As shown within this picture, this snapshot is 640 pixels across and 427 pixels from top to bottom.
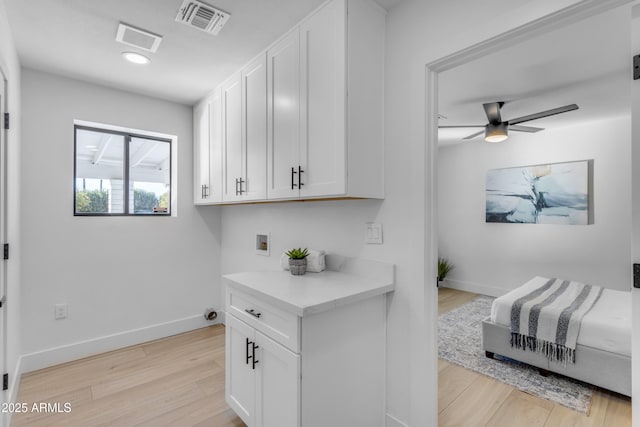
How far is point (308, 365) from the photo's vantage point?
Result: 4.57 ft

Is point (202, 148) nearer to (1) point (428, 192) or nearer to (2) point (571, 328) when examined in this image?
(1) point (428, 192)

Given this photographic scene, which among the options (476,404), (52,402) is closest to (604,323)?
(476,404)

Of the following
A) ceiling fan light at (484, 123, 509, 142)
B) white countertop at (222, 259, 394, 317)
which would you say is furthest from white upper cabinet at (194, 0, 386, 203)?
ceiling fan light at (484, 123, 509, 142)

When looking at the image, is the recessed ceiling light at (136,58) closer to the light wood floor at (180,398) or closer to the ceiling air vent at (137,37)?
the ceiling air vent at (137,37)

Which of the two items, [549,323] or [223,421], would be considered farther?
[549,323]

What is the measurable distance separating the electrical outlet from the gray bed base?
141 inches

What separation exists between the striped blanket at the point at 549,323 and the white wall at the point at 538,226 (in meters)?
1.37

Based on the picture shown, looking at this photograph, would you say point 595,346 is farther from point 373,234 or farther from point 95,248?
point 95,248

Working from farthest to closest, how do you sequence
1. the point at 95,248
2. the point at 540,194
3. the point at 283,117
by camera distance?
the point at 540,194 < the point at 95,248 < the point at 283,117

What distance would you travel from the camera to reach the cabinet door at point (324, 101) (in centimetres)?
157

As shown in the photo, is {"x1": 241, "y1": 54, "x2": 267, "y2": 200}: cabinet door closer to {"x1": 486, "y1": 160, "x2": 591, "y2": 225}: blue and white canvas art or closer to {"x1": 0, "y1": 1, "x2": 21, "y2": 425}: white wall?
{"x1": 0, "y1": 1, "x2": 21, "y2": 425}: white wall

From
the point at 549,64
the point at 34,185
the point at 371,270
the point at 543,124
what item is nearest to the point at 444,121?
the point at 543,124

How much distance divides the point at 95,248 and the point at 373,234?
8.07 feet

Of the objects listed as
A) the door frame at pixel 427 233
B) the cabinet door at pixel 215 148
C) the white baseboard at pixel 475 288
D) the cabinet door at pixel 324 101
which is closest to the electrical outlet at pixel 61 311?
the cabinet door at pixel 215 148
